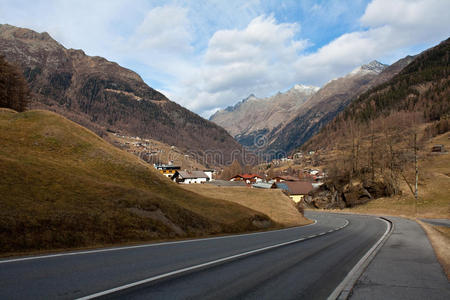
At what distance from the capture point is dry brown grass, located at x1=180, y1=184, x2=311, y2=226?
4901 centimetres

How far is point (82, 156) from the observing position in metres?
38.5

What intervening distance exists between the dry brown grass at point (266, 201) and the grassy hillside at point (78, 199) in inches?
417

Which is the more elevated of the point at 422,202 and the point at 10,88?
the point at 10,88

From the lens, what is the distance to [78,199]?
76.8 feet

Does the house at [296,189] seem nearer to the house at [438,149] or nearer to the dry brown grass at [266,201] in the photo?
the dry brown grass at [266,201]

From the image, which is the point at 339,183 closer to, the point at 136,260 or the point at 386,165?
the point at 386,165

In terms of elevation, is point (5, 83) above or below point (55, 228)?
above

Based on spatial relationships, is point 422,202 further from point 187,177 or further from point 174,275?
point 187,177

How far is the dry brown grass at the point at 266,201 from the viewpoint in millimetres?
49013

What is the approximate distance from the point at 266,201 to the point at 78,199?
3927 cm

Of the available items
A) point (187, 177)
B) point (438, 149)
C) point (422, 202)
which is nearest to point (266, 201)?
point (422, 202)

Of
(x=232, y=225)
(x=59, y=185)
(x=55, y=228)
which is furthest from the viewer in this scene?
(x=232, y=225)

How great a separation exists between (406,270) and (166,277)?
860 cm

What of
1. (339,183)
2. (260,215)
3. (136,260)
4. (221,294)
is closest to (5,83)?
(260,215)
